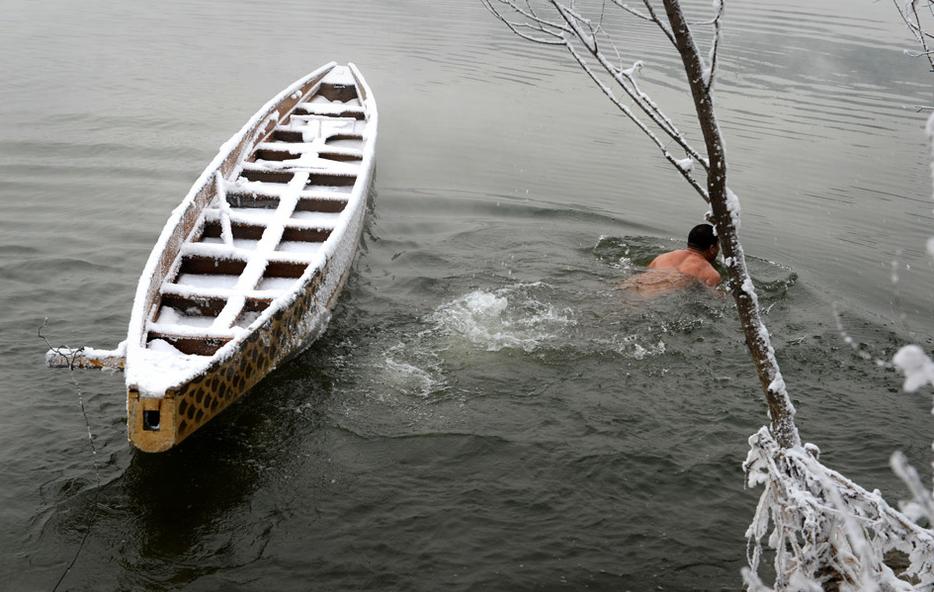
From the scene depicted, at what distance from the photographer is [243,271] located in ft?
24.7

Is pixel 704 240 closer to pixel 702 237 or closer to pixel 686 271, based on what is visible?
pixel 702 237

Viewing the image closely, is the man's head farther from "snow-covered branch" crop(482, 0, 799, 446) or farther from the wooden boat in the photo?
"snow-covered branch" crop(482, 0, 799, 446)

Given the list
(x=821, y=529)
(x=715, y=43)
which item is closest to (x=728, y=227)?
(x=715, y=43)

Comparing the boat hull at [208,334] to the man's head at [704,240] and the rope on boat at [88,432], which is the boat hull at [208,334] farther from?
the man's head at [704,240]

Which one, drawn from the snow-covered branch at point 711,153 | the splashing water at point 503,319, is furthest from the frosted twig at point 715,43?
the splashing water at point 503,319

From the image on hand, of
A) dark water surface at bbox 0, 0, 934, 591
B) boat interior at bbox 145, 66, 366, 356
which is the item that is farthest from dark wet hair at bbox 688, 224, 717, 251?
boat interior at bbox 145, 66, 366, 356

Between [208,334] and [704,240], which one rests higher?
[704,240]

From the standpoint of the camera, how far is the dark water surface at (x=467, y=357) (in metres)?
5.09

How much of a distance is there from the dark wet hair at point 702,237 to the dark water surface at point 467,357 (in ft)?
1.98

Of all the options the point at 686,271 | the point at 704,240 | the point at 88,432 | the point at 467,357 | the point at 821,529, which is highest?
the point at 821,529

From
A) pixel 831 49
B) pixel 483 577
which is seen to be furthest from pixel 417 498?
pixel 831 49

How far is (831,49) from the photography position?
76.8 ft

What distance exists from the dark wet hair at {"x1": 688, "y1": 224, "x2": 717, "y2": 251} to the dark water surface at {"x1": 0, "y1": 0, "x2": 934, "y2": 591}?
1.98 ft

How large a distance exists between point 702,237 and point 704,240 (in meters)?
0.05
